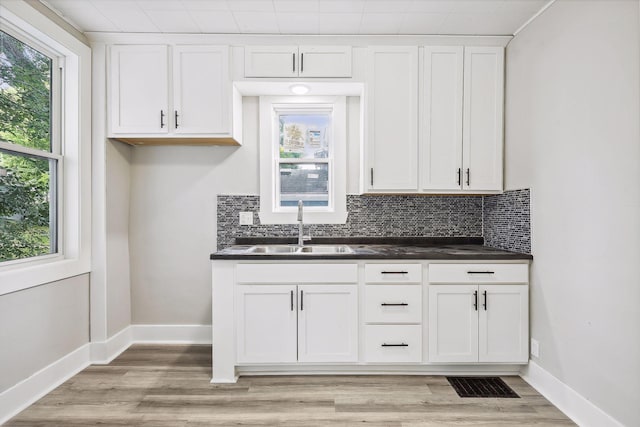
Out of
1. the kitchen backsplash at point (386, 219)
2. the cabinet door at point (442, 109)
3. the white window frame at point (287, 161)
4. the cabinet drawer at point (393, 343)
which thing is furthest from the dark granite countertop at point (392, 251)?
the cabinet door at point (442, 109)

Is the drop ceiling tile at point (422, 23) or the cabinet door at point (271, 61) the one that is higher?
the drop ceiling tile at point (422, 23)

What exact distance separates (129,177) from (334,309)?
205cm

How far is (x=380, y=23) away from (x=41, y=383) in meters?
3.21

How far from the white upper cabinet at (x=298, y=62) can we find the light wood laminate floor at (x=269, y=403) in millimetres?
2180

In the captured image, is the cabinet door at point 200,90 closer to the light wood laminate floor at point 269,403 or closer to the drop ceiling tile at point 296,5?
the drop ceiling tile at point 296,5

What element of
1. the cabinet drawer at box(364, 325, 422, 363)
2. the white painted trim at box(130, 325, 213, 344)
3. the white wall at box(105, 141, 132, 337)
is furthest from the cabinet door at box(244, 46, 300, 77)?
the white painted trim at box(130, 325, 213, 344)

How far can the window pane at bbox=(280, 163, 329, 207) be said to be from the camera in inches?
125

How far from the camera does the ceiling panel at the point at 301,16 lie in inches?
90.4

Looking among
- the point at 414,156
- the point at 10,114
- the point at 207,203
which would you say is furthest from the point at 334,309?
the point at 10,114

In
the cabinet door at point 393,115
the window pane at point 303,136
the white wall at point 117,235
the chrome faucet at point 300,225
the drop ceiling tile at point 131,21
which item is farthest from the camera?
the window pane at point 303,136

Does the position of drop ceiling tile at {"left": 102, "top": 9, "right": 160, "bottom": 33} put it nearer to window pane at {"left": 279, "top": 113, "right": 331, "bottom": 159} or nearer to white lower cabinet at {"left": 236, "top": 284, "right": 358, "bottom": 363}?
window pane at {"left": 279, "top": 113, "right": 331, "bottom": 159}

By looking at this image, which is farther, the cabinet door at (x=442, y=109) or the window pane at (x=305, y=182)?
the window pane at (x=305, y=182)

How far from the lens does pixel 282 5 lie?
91.2 inches

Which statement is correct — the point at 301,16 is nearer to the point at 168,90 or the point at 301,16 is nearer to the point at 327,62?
the point at 327,62
